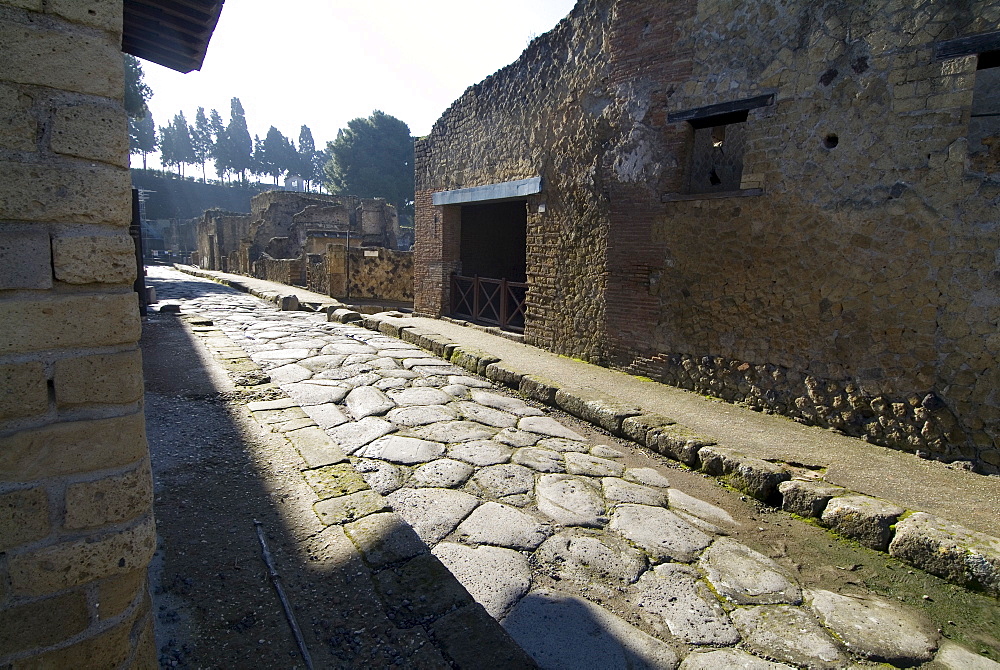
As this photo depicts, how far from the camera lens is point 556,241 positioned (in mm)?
6762

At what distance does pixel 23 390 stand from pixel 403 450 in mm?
2721

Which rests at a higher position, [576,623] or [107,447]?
[107,447]

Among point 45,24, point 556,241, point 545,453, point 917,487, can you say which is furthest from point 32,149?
point 556,241

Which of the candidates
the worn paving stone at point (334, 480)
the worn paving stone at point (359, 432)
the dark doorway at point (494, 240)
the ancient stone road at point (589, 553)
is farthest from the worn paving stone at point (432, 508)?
the dark doorway at point (494, 240)

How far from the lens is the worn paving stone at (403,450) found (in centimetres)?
353

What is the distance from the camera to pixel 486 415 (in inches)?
181

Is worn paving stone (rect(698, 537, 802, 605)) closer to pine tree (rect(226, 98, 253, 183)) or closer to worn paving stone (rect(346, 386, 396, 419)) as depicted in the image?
worn paving stone (rect(346, 386, 396, 419))

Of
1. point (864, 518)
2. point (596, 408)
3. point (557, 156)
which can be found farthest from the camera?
point (557, 156)

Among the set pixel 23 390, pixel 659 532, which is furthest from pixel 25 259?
pixel 659 532

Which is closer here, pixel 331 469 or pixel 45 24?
pixel 45 24

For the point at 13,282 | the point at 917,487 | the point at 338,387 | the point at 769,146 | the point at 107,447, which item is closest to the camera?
the point at 13,282

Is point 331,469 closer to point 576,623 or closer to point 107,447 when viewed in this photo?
point 576,623

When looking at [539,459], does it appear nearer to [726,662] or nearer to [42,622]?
[726,662]

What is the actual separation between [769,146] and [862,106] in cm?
70
